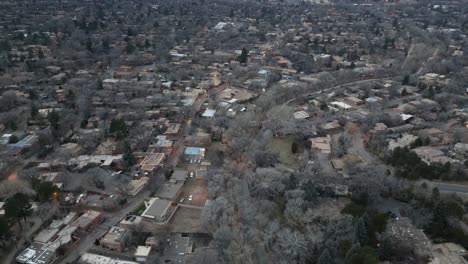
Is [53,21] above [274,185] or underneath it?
above

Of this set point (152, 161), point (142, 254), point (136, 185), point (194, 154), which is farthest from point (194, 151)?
point (142, 254)

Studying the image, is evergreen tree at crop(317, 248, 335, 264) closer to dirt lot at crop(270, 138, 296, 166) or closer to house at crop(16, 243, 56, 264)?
dirt lot at crop(270, 138, 296, 166)

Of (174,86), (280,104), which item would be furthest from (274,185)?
(174,86)

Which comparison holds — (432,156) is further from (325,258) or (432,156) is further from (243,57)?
(243,57)

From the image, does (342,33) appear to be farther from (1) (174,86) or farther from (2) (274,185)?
(2) (274,185)

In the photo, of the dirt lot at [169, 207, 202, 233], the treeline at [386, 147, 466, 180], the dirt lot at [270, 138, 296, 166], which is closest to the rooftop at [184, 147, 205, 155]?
the dirt lot at [270, 138, 296, 166]

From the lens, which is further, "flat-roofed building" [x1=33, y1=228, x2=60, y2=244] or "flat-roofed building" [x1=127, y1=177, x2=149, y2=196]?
"flat-roofed building" [x1=127, y1=177, x2=149, y2=196]
